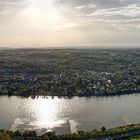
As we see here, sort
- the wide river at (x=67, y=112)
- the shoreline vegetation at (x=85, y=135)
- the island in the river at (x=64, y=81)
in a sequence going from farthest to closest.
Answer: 1. the island in the river at (x=64, y=81)
2. the wide river at (x=67, y=112)
3. the shoreline vegetation at (x=85, y=135)

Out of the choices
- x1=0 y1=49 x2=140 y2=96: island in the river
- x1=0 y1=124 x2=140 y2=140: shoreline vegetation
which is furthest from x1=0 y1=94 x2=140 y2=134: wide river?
x1=0 y1=49 x2=140 y2=96: island in the river

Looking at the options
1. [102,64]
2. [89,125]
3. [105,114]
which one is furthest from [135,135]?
[102,64]

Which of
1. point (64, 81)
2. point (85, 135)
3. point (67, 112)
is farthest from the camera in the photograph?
point (64, 81)

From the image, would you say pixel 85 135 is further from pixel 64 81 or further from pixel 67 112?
pixel 64 81

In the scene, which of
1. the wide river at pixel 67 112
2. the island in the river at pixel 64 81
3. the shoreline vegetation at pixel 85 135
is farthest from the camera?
the island in the river at pixel 64 81

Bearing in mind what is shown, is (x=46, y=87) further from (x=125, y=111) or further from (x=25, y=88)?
(x=125, y=111)

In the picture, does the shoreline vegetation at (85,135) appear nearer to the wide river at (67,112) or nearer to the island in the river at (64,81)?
the wide river at (67,112)

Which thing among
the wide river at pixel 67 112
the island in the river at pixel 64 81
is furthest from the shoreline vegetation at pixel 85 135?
the island in the river at pixel 64 81

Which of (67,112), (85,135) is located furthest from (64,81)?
(85,135)

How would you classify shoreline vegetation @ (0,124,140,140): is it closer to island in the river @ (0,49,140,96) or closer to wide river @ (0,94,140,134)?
wide river @ (0,94,140,134)

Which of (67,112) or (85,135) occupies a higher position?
(85,135)
